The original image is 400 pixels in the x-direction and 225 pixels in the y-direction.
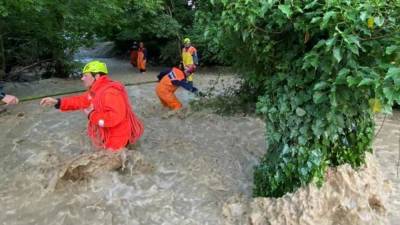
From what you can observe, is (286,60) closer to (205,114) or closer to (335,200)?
(335,200)

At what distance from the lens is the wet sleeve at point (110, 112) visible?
557 centimetres

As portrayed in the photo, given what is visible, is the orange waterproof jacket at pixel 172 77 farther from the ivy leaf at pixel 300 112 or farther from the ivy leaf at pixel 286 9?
the ivy leaf at pixel 286 9

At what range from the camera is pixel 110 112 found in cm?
559

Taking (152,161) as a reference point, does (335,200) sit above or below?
above

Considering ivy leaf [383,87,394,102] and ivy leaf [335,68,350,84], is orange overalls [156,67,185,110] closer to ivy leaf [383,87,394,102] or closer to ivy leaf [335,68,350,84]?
ivy leaf [335,68,350,84]

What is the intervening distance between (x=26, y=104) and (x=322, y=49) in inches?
→ 324

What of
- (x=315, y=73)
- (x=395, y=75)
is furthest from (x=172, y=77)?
(x=395, y=75)

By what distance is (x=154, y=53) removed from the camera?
2128 centimetres

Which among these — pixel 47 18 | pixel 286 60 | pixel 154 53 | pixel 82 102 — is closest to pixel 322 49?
pixel 286 60

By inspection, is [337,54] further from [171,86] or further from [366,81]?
[171,86]

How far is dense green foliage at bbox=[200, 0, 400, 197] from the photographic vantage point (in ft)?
10.2

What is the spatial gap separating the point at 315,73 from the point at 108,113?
2.87m

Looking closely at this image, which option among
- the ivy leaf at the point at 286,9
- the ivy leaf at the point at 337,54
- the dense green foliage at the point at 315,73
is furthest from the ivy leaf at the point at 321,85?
the ivy leaf at the point at 286,9

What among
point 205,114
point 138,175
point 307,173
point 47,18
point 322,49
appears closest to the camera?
point 322,49
